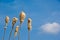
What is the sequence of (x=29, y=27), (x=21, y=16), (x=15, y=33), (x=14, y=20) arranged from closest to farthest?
(x=21, y=16) → (x=29, y=27) → (x=14, y=20) → (x=15, y=33)

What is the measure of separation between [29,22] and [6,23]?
1719mm

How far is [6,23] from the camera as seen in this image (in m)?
8.71

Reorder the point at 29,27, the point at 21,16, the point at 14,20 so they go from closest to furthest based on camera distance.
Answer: the point at 21,16 → the point at 29,27 → the point at 14,20

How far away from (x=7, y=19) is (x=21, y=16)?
189cm

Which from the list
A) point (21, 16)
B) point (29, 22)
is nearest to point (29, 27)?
point (29, 22)

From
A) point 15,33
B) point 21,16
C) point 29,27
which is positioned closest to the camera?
point 21,16

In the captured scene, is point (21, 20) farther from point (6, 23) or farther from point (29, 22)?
point (6, 23)

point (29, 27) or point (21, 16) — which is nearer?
point (21, 16)

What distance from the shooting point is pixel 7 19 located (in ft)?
28.6

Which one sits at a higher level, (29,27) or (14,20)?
(14,20)

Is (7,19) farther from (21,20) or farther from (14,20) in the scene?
(21,20)

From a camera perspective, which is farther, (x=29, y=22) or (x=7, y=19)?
(x=7, y=19)

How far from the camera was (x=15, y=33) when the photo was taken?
30.1ft

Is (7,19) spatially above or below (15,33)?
above
